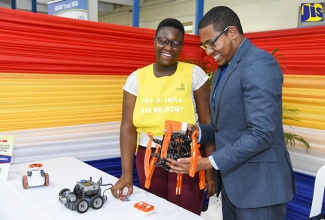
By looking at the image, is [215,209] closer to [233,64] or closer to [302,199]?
[302,199]

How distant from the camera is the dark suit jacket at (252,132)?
3.83 feet

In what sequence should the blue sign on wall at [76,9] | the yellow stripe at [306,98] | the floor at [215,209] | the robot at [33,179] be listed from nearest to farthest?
the robot at [33,179] → the yellow stripe at [306,98] → the floor at [215,209] → the blue sign on wall at [76,9]

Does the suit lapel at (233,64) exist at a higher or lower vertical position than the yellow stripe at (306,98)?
higher

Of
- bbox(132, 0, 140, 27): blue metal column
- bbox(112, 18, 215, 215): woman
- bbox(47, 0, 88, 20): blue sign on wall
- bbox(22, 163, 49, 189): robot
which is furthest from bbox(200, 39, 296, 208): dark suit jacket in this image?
bbox(47, 0, 88, 20): blue sign on wall

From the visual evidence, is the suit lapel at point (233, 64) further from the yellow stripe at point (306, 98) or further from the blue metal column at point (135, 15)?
the blue metal column at point (135, 15)

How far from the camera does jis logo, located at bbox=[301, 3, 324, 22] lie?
479cm

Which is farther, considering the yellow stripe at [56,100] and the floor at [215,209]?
the floor at [215,209]

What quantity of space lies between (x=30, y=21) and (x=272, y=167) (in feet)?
6.03

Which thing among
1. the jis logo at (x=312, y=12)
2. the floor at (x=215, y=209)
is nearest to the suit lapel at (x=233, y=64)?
the floor at (x=215, y=209)

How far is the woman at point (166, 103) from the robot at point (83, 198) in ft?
0.91

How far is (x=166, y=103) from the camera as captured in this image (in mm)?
1703

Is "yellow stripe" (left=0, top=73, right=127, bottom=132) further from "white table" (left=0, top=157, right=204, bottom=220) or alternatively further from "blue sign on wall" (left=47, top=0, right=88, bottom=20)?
"blue sign on wall" (left=47, top=0, right=88, bottom=20)

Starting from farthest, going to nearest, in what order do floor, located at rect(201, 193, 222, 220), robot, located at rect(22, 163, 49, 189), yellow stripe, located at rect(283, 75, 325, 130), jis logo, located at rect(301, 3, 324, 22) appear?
jis logo, located at rect(301, 3, 324, 22)
floor, located at rect(201, 193, 222, 220)
yellow stripe, located at rect(283, 75, 325, 130)
robot, located at rect(22, 163, 49, 189)

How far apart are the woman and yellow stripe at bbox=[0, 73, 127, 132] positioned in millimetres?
854
